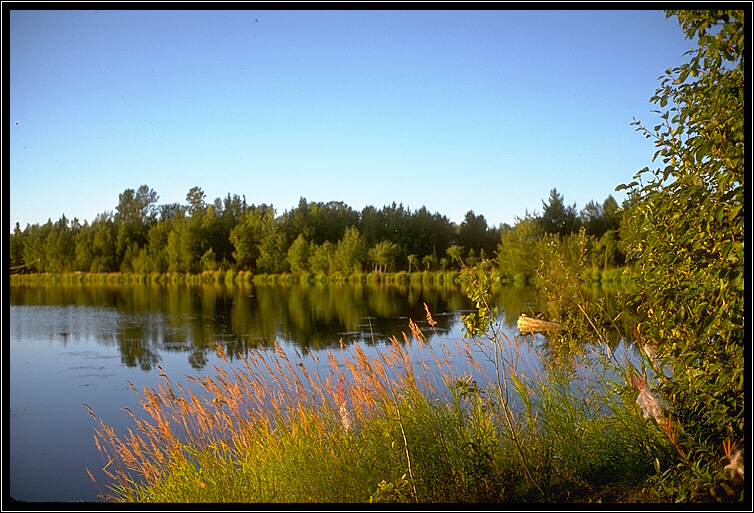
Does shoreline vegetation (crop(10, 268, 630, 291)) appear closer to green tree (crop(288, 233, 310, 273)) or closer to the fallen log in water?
green tree (crop(288, 233, 310, 273))

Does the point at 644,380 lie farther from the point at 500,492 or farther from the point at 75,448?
the point at 75,448

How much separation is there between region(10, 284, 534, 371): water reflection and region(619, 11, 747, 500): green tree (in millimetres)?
4181

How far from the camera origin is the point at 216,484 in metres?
3.49

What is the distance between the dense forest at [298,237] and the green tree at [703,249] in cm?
2346

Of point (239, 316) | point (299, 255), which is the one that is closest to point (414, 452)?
point (239, 316)

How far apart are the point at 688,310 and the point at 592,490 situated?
1.09 m

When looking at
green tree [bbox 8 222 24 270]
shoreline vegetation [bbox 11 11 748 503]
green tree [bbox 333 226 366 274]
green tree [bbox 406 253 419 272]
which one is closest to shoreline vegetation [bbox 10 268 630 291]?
green tree [bbox 406 253 419 272]

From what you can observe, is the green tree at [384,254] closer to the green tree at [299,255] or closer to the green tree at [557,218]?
the green tree at [299,255]

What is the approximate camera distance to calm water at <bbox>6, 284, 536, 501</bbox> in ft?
22.7

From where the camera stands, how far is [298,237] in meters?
34.3

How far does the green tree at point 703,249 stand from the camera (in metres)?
2.57

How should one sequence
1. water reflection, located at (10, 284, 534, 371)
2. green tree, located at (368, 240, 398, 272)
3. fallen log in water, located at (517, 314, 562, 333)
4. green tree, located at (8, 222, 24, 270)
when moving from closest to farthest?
green tree, located at (8, 222, 24, 270) → water reflection, located at (10, 284, 534, 371) → fallen log in water, located at (517, 314, 562, 333) → green tree, located at (368, 240, 398, 272)

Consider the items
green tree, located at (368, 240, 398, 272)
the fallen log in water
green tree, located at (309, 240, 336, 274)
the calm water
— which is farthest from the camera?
green tree, located at (309, 240, 336, 274)

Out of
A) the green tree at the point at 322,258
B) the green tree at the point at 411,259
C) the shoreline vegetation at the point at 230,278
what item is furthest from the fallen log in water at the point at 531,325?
the green tree at the point at 322,258
